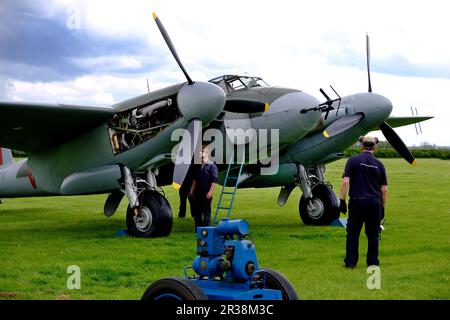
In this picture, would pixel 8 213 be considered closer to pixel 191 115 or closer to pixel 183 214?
pixel 183 214

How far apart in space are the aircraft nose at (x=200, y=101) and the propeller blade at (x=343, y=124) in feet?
11.5

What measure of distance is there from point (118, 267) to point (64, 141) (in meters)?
6.01

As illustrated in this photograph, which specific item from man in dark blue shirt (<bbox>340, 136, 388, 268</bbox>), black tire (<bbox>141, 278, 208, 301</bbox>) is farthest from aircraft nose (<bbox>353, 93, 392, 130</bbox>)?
black tire (<bbox>141, 278, 208, 301</bbox>)

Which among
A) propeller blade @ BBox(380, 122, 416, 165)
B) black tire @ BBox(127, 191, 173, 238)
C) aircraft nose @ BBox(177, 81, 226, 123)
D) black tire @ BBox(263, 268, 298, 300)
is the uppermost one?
aircraft nose @ BBox(177, 81, 226, 123)

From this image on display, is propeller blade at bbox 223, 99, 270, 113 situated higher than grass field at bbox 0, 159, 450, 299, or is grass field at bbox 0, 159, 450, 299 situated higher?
propeller blade at bbox 223, 99, 270, 113

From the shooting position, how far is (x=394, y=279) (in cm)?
891

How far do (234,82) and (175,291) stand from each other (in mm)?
10027

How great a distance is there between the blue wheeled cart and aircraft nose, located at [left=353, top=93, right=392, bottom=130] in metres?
9.73

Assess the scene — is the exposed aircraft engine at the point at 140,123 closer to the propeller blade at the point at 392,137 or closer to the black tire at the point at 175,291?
the propeller blade at the point at 392,137

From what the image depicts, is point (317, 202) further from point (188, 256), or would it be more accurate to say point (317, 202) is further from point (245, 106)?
point (188, 256)

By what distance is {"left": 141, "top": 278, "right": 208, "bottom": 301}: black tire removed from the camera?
5598 mm

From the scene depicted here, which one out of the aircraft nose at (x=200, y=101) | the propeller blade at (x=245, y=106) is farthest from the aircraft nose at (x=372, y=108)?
the aircraft nose at (x=200, y=101)

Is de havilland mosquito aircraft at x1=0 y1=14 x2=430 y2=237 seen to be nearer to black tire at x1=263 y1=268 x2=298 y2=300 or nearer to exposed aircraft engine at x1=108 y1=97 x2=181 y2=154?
exposed aircraft engine at x1=108 y1=97 x2=181 y2=154

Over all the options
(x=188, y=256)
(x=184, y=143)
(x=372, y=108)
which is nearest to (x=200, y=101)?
(x=184, y=143)
